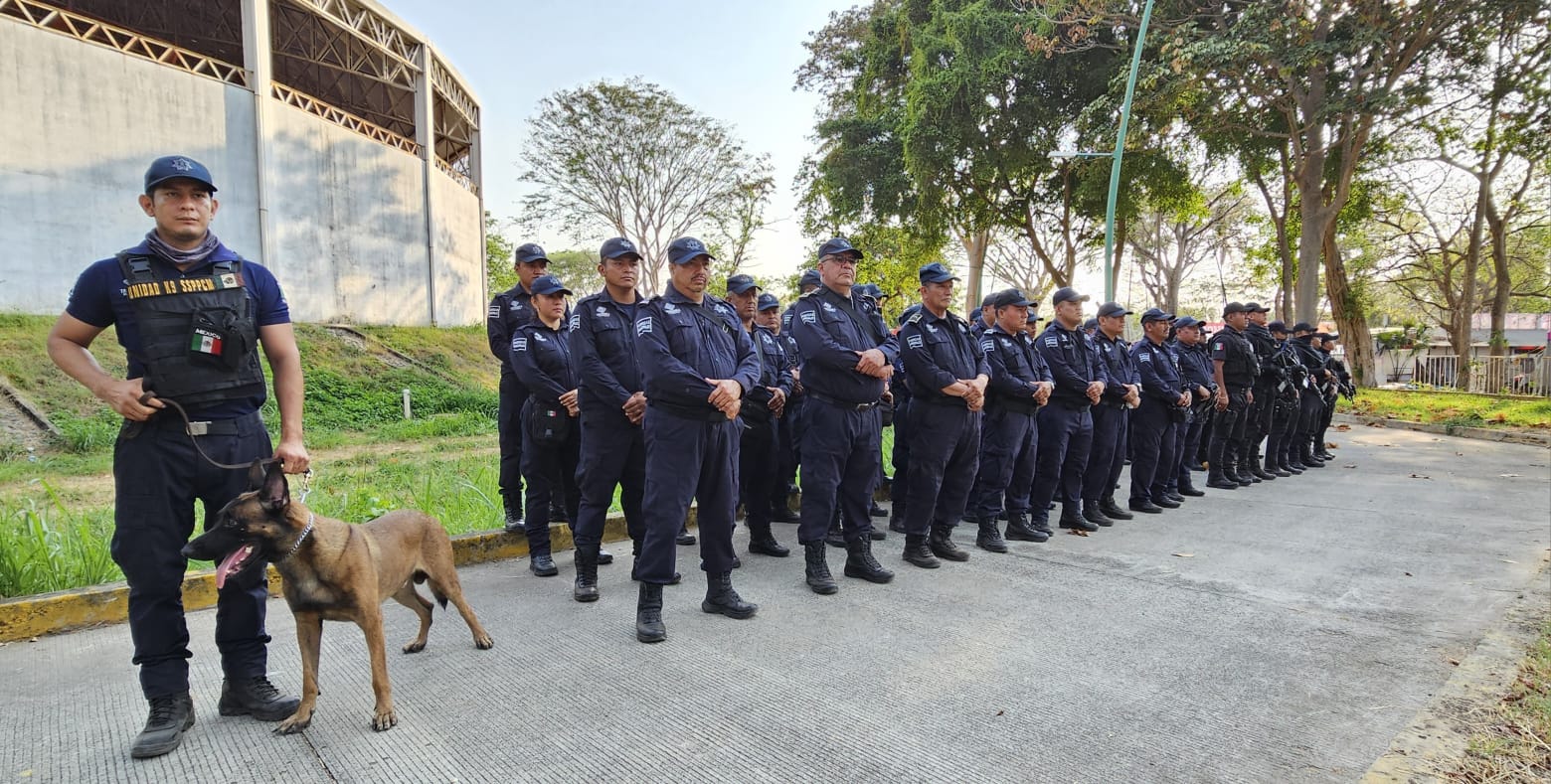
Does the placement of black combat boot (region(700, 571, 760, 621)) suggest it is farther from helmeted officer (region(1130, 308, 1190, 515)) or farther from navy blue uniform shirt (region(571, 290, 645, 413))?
helmeted officer (region(1130, 308, 1190, 515))

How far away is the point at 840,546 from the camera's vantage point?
18.9 ft

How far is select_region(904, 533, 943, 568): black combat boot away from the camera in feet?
16.5

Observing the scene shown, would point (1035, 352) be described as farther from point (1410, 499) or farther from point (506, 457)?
point (1410, 499)

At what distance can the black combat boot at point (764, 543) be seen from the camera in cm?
545

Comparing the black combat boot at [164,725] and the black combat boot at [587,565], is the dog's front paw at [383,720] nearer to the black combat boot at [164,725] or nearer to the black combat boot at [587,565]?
the black combat boot at [164,725]

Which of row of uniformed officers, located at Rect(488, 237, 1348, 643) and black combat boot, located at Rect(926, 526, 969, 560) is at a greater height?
row of uniformed officers, located at Rect(488, 237, 1348, 643)

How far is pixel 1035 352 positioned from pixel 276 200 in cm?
1807

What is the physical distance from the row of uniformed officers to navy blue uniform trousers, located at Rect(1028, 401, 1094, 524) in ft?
0.05

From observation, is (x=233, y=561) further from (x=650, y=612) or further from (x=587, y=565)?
(x=587, y=565)

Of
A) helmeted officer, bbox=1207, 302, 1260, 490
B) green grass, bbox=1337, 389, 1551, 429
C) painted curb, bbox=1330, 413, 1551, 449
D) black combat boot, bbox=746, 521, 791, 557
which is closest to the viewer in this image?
black combat boot, bbox=746, 521, 791, 557

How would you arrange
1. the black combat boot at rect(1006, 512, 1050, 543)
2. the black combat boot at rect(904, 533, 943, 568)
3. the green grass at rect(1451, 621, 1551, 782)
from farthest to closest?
the black combat boot at rect(1006, 512, 1050, 543) → the black combat boot at rect(904, 533, 943, 568) → the green grass at rect(1451, 621, 1551, 782)

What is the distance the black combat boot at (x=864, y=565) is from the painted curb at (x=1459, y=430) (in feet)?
36.4

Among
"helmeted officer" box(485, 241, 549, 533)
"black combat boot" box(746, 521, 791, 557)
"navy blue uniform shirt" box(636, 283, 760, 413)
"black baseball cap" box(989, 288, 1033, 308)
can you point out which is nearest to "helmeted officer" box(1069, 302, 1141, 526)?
"black baseball cap" box(989, 288, 1033, 308)

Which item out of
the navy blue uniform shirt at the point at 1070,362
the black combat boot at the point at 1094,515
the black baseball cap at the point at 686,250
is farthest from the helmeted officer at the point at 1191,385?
the black baseball cap at the point at 686,250
